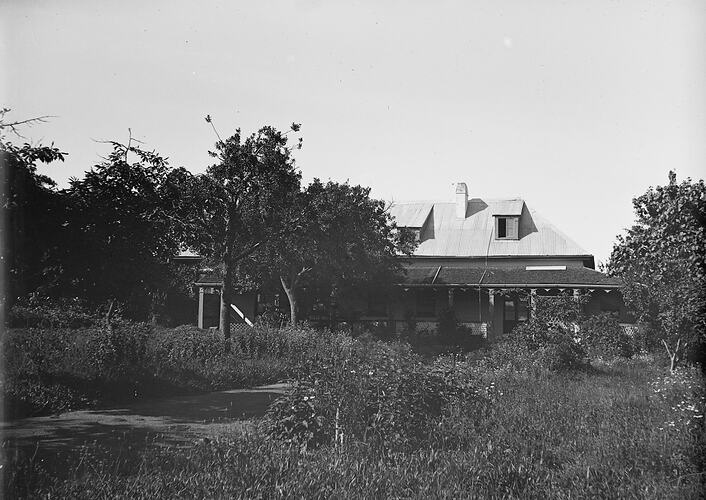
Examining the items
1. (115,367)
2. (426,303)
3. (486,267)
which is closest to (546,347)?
(115,367)

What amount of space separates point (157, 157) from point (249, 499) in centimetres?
632

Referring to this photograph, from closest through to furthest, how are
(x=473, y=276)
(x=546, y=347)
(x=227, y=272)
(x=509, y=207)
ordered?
(x=546, y=347) < (x=227, y=272) < (x=473, y=276) < (x=509, y=207)

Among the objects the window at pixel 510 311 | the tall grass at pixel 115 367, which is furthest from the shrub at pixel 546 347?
the window at pixel 510 311

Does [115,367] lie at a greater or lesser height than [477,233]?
lesser

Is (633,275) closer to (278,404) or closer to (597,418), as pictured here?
(597,418)

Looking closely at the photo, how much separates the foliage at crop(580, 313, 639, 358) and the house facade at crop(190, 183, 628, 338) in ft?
15.2

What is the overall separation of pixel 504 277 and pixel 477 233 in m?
5.86

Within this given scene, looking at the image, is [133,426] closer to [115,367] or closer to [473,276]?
[115,367]

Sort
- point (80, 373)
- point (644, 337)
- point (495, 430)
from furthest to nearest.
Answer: point (644, 337) → point (80, 373) → point (495, 430)

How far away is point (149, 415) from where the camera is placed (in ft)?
29.4

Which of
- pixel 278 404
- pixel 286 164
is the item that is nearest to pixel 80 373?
pixel 278 404

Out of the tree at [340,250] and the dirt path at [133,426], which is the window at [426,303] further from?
the dirt path at [133,426]

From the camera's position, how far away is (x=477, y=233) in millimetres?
34625

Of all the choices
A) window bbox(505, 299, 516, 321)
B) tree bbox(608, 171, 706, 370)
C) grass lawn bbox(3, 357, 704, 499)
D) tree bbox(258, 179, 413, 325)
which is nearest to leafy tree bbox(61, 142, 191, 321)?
grass lawn bbox(3, 357, 704, 499)
